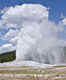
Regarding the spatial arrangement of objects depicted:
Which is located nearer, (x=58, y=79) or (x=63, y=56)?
(x=58, y=79)

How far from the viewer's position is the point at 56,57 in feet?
255

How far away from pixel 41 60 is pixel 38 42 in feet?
29.8

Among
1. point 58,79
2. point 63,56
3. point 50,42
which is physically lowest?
point 58,79

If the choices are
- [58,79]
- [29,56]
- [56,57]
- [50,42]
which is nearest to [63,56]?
[56,57]

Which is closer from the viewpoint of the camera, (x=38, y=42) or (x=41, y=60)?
(x=41, y=60)

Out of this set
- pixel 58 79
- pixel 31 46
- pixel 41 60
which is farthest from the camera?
pixel 31 46

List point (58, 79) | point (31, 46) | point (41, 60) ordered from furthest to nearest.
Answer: point (31, 46)
point (41, 60)
point (58, 79)

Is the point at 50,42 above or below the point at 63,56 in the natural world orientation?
above

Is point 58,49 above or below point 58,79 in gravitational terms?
above

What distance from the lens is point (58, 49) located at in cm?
8075

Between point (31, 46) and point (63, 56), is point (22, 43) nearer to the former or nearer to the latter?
point (31, 46)

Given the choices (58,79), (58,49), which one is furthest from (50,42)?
(58,79)

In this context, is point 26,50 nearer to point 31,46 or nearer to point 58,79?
point 31,46

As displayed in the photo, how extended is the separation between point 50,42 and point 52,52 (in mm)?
4382
